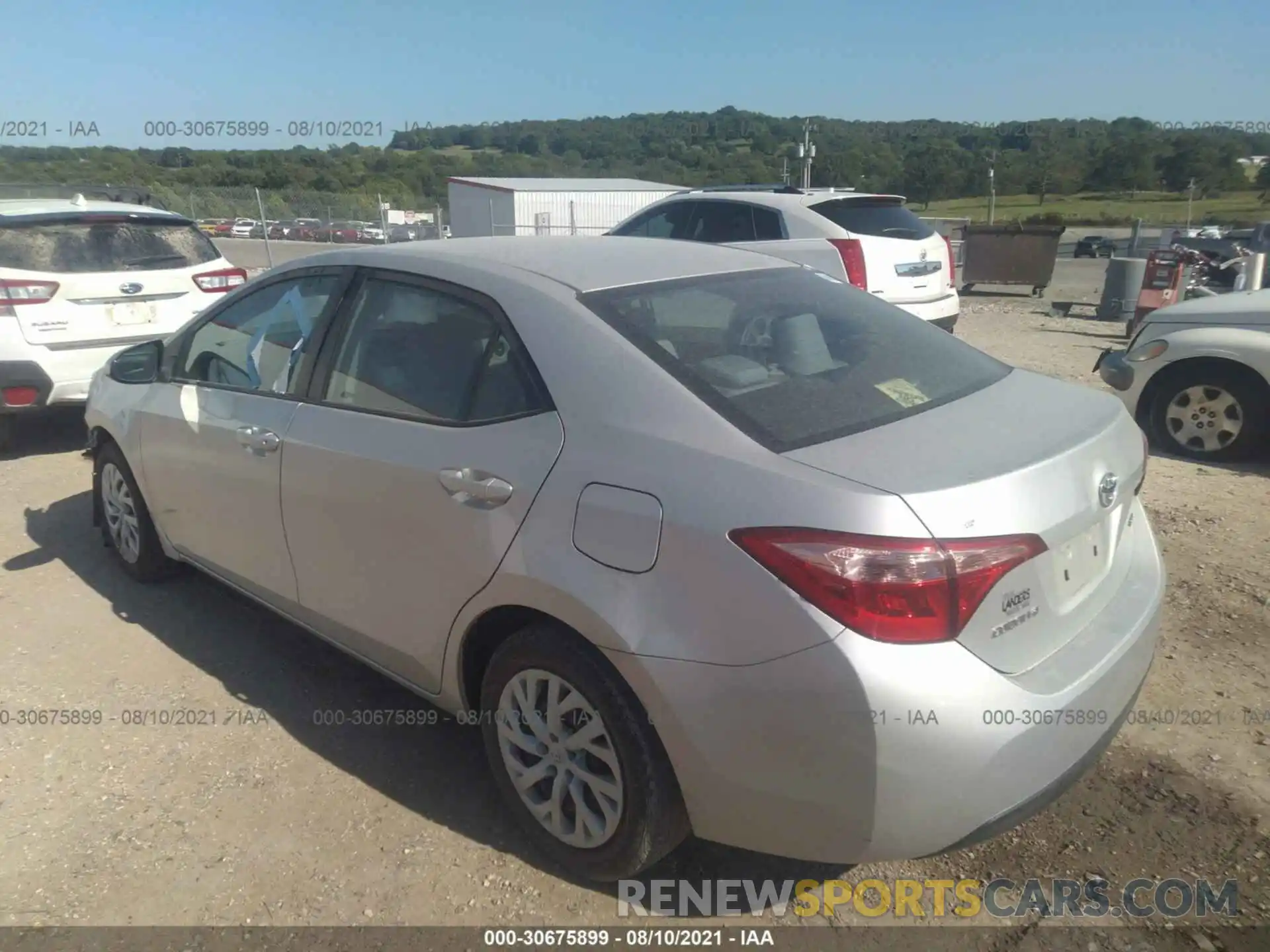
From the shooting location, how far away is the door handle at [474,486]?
8.34 ft

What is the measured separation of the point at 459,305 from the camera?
2939mm

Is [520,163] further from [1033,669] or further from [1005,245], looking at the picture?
[1033,669]

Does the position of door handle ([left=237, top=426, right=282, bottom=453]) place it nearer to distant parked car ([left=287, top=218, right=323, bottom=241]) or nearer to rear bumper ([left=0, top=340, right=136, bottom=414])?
rear bumper ([left=0, top=340, right=136, bottom=414])

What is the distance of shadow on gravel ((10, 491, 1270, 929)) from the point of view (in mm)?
2686

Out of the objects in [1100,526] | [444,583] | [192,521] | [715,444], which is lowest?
[192,521]

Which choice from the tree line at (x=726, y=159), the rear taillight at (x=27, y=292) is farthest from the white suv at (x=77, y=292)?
the tree line at (x=726, y=159)

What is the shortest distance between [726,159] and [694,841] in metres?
39.3

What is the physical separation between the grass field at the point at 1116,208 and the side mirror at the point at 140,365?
36.3 meters

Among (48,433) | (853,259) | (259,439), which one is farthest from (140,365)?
(853,259)

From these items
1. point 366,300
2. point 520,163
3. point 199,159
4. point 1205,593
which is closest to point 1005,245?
point 1205,593

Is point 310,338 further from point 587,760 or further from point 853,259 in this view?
point 853,259

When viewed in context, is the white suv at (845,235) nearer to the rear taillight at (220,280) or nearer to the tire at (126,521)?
the rear taillight at (220,280)

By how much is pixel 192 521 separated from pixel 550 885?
88.1 inches

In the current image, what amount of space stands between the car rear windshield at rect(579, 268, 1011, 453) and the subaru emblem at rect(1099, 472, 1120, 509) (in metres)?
0.46
